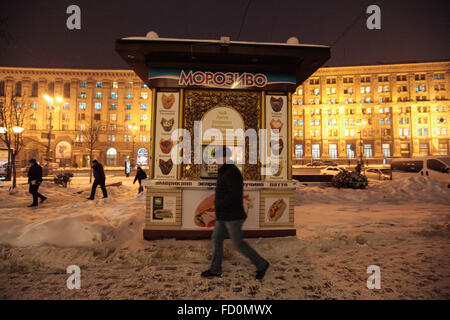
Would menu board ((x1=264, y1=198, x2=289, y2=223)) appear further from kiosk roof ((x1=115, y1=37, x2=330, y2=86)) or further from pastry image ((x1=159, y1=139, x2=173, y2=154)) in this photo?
kiosk roof ((x1=115, y1=37, x2=330, y2=86))

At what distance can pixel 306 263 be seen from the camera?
13.9 ft

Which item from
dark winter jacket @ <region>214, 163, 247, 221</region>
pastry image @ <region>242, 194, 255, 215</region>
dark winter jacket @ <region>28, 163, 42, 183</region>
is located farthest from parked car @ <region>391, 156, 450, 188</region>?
dark winter jacket @ <region>28, 163, 42, 183</region>

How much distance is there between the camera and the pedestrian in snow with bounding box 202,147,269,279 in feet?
11.6

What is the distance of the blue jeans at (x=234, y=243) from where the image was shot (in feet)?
11.7

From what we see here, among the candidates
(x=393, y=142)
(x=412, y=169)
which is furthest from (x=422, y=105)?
(x=412, y=169)

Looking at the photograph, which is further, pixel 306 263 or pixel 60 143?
pixel 60 143

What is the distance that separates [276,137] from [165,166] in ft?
9.68

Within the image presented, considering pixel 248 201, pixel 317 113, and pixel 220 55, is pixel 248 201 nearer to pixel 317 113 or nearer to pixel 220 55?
pixel 220 55

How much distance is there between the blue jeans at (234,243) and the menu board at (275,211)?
2.17 m

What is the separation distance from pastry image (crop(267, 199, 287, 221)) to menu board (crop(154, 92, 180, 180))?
2.58 m

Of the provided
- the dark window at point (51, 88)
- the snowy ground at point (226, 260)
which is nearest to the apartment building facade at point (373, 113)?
the snowy ground at point (226, 260)

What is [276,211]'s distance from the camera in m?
5.76
